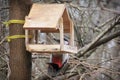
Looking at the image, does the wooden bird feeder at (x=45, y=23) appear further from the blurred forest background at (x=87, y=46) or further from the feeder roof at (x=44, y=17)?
the blurred forest background at (x=87, y=46)

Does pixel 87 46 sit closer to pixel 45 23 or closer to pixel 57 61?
pixel 57 61

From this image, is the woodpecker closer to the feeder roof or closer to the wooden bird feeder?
the wooden bird feeder

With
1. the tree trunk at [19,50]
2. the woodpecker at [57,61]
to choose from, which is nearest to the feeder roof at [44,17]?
the tree trunk at [19,50]

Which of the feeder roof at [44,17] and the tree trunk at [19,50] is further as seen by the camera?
the tree trunk at [19,50]

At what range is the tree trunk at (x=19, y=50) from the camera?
2309 millimetres

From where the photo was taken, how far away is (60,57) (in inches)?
96.0

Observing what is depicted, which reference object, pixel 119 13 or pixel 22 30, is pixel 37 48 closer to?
pixel 22 30

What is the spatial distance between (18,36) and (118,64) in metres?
1.91

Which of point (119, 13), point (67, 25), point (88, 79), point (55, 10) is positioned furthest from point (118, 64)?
point (55, 10)

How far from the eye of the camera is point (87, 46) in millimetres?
3279

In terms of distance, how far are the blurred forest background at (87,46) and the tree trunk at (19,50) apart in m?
0.08

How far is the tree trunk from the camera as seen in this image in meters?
2.31

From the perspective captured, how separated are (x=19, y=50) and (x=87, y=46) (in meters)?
1.13

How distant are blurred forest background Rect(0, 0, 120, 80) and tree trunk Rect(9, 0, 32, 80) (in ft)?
0.27
